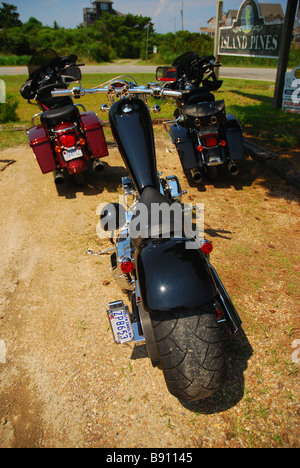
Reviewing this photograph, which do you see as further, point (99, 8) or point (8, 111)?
point (99, 8)

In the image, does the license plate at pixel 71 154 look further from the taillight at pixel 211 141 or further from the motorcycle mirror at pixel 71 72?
the taillight at pixel 211 141

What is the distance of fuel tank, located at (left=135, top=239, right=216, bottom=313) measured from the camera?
6.06 feet

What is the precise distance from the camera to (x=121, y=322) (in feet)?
7.43

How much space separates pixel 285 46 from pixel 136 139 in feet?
27.4

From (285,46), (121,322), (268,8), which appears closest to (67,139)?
(121,322)

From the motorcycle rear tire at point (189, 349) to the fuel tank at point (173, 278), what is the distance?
119 mm

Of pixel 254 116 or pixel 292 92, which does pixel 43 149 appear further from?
pixel 292 92

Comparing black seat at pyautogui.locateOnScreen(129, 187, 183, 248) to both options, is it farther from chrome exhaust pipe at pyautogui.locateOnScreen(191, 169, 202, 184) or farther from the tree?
the tree

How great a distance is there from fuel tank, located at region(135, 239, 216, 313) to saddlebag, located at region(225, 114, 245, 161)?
139 inches

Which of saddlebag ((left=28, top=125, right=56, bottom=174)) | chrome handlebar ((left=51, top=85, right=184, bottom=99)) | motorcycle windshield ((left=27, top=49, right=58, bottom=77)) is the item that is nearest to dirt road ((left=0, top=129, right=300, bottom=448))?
saddlebag ((left=28, top=125, right=56, bottom=174))

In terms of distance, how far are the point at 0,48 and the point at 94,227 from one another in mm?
52846

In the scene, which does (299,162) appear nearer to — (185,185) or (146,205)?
(185,185)

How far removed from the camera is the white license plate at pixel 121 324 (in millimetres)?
2256
